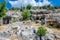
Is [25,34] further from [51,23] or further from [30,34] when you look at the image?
[51,23]

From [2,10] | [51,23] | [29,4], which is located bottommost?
[29,4]

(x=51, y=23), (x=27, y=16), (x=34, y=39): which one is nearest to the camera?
(x=34, y=39)

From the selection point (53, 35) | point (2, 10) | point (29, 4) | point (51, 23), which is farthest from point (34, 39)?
point (29, 4)

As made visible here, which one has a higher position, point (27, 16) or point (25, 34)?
point (25, 34)

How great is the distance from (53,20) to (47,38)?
11.0m

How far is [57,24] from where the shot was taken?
2655 centimetres

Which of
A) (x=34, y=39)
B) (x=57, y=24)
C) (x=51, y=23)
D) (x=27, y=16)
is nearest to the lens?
(x=34, y=39)

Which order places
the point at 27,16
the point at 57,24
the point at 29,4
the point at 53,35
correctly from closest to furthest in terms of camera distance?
the point at 53,35 → the point at 57,24 → the point at 27,16 → the point at 29,4

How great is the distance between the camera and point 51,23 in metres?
28.7

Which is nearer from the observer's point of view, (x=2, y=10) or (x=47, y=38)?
(x=47, y=38)

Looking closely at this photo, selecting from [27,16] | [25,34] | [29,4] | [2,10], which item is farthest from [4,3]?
[29,4]

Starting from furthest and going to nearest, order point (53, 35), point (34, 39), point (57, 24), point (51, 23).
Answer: point (51, 23), point (57, 24), point (53, 35), point (34, 39)

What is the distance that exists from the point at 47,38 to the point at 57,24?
8107 mm

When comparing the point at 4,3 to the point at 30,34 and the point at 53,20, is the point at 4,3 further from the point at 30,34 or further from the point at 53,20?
the point at 30,34
